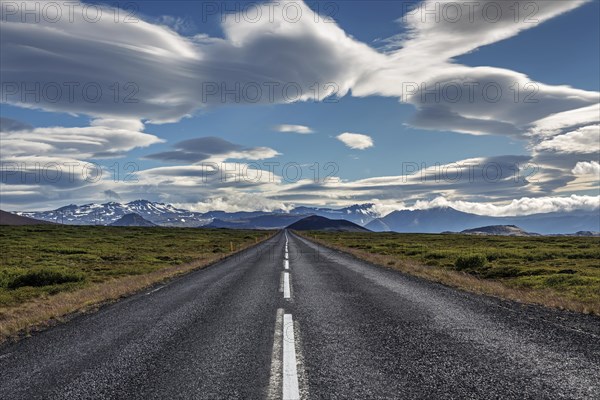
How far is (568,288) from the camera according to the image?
54.4 ft

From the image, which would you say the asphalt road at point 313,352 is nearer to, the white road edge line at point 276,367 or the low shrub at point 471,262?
the white road edge line at point 276,367

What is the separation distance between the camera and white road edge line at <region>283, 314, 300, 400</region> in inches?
188

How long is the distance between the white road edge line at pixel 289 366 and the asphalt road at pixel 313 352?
2 cm

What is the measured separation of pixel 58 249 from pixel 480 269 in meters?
38.9

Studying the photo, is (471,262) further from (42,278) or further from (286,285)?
(42,278)

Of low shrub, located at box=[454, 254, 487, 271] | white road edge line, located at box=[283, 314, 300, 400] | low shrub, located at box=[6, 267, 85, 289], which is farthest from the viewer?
low shrub, located at box=[454, 254, 487, 271]

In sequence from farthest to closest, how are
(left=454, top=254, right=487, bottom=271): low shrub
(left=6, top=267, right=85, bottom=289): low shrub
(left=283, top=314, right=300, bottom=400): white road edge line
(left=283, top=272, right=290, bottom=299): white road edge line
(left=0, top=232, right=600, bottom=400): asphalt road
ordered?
(left=454, top=254, right=487, bottom=271): low shrub < (left=6, top=267, right=85, bottom=289): low shrub < (left=283, top=272, right=290, bottom=299): white road edge line < (left=0, top=232, right=600, bottom=400): asphalt road < (left=283, top=314, right=300, bottom=400): white road edge line

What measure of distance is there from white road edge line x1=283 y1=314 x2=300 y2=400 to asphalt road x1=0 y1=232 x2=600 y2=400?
17 millimetres

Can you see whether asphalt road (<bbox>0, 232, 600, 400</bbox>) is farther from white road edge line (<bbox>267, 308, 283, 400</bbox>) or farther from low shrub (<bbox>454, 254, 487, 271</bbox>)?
low shrub (<bbox>454, 254, 487, 271</bbox>)

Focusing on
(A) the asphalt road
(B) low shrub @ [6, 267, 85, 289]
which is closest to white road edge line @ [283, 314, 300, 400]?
(A) the asphalt road

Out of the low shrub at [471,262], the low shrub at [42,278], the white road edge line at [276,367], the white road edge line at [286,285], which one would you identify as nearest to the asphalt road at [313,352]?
the white road edge line at [276,367]

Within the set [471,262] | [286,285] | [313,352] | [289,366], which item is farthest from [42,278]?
[471,262]

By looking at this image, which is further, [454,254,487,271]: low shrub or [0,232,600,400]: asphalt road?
[454,254,487,271]: low shrub

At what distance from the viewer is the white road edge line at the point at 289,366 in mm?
4766
